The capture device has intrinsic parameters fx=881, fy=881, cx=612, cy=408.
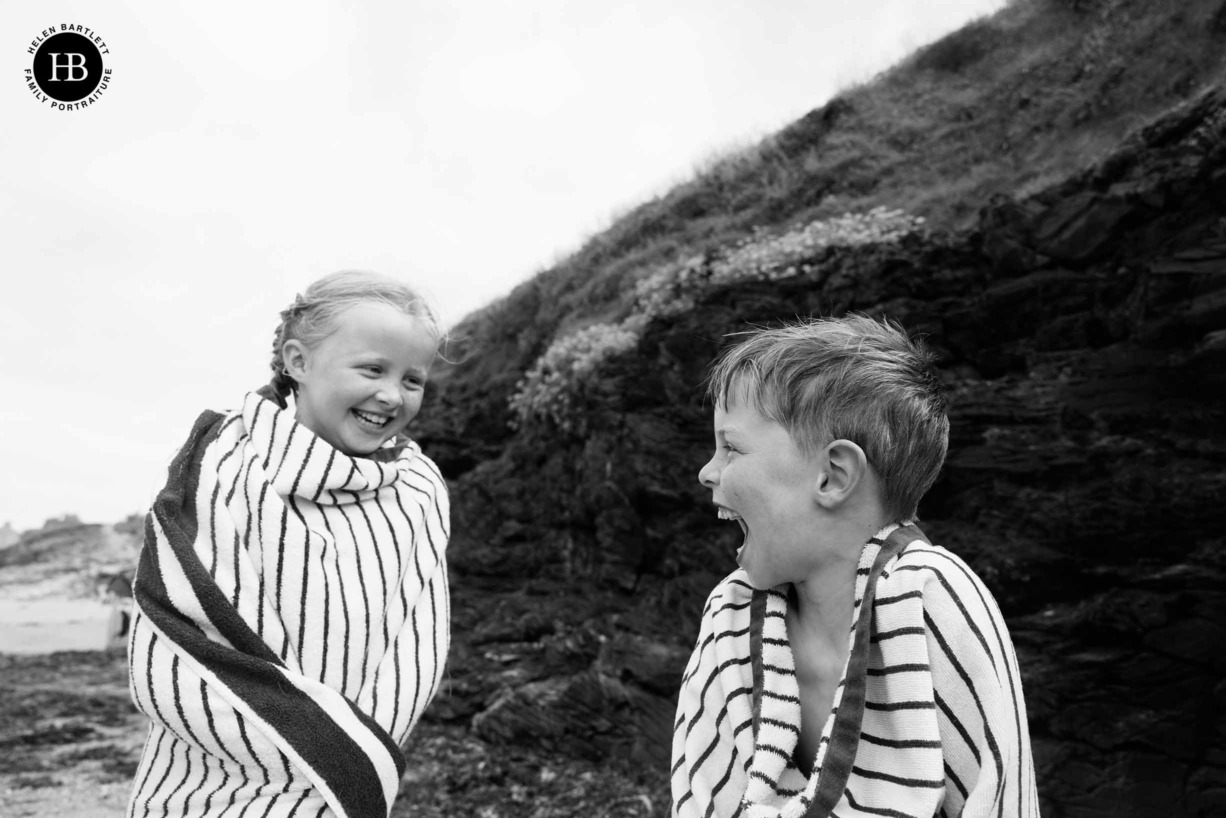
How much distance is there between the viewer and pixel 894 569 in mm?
1436

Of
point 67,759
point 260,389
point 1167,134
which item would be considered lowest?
point 67,759

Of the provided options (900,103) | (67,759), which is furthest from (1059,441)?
(67,759)

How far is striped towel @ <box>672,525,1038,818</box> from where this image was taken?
132 centimetres

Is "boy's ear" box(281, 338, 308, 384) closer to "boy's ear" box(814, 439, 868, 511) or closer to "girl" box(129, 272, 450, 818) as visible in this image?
"girl" box(129, 272, 450, 818)

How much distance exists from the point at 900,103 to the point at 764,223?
2.81 m

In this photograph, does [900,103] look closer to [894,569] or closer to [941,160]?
[941,160]

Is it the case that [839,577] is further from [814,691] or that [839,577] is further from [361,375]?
[361,375]

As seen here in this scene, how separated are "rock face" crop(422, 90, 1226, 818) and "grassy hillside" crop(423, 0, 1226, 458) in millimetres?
785

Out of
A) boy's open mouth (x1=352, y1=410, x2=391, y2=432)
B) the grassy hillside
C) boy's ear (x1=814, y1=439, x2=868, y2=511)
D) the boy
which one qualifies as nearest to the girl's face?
boy's open mouth (x1=352, y1=410, x2=391, y2=432)

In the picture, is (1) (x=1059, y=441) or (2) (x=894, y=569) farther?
(1) (x=1059, y=441)

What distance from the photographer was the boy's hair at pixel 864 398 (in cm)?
147

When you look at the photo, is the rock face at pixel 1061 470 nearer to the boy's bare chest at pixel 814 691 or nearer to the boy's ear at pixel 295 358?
the boy's ear at pixel 295 358

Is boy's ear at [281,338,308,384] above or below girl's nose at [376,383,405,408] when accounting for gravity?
above

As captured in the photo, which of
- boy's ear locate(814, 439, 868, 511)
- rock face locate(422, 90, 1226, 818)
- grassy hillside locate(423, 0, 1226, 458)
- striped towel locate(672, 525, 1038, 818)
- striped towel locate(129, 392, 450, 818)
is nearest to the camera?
striped towel locate(672, 525, 1038, 818)
